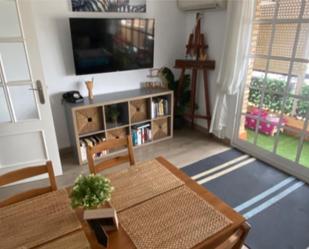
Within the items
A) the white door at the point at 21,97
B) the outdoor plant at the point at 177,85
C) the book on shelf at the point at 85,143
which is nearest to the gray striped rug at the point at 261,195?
the outdoor plant at the point at 177,85

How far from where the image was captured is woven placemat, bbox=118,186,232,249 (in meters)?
1.00

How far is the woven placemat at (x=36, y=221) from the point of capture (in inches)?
39.5

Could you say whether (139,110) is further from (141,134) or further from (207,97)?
(207,97)

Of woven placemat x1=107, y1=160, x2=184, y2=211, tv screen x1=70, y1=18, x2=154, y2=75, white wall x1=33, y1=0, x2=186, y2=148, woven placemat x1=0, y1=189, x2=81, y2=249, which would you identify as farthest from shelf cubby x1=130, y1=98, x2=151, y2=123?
woven placemat x1=0, y1=189, x2=81, y2=249

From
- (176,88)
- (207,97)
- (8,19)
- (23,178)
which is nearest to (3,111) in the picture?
(8,19)

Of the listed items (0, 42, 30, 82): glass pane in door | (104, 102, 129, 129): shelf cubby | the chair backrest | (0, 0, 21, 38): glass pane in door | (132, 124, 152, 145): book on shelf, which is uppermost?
(0, 0, 21, 38): glass pane in door

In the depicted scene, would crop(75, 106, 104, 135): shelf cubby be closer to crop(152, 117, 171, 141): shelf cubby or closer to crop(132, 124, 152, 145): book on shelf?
crop(132, 124, 152, 145): book on shelf

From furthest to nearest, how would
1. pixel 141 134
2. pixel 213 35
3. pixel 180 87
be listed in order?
pixel 180 87 < pixel 141 134 < pixel 213 35

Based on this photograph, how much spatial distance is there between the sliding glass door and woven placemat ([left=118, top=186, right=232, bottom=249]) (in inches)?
72.6

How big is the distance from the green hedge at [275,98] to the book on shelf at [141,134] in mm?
1398

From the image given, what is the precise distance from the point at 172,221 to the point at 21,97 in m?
1.91

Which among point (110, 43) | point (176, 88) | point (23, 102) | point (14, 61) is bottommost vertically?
point (176, 88)

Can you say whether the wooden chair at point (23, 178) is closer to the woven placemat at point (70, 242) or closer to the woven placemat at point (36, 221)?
the woven placemat at point (36, 221)

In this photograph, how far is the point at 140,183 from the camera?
53.0 inches
